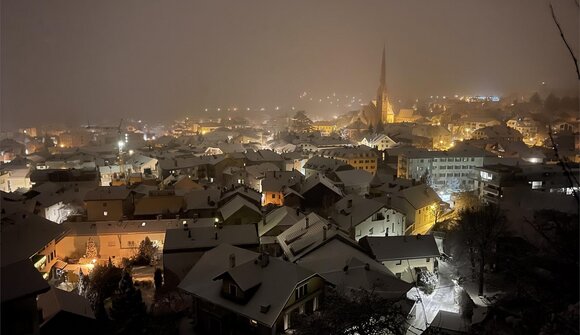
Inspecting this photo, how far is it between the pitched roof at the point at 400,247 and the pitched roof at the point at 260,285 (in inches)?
222

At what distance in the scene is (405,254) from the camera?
17.6 metres

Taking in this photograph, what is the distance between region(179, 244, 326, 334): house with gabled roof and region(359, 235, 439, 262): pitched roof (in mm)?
4872

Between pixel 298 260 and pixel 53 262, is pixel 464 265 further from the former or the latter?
pixel 53 262

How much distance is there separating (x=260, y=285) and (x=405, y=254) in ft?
25.4

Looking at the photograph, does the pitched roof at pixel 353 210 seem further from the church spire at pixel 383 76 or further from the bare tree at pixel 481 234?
the church spire at pixel 383 76

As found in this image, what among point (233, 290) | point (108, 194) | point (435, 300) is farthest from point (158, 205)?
point (435, 300)

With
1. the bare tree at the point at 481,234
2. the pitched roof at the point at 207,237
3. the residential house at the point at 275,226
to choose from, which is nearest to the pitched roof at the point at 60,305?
the pitched roof at the point at 207,237

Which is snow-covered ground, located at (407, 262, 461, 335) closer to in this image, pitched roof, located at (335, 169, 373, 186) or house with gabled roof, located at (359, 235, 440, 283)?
house with gabled roof, located at (359, 235, 440, 283)

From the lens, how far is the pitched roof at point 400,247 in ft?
57.2

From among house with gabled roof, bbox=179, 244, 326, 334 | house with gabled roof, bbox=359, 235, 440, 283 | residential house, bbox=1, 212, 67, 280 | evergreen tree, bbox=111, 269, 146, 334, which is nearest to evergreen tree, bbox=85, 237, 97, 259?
residential house, bbox=1, 212, 67, 280

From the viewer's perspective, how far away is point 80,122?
128125 mm

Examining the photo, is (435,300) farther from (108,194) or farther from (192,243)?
(108,194)

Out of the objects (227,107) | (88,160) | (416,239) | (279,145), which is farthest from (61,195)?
(227,107)

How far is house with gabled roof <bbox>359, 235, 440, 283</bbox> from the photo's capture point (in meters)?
17.4
